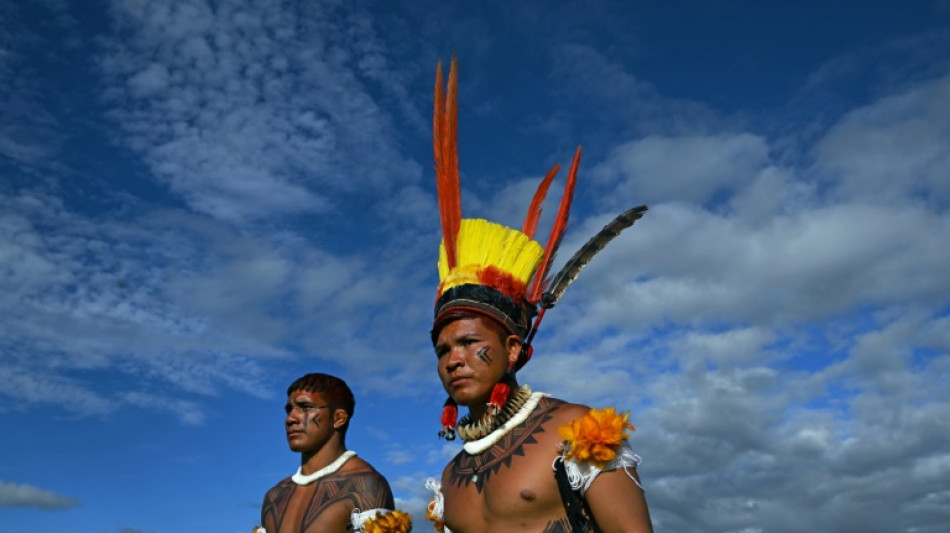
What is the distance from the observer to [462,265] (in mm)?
5371

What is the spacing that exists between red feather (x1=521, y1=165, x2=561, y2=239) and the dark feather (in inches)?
15.2

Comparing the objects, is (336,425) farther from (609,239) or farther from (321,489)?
(609,239)

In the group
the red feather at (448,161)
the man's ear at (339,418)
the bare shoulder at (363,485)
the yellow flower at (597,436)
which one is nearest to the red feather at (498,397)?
the yellow flower at (597,436)

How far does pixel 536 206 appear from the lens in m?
5.79

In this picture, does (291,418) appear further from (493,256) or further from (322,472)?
(493,256)

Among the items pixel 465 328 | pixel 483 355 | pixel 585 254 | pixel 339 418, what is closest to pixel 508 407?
pixel 483 355

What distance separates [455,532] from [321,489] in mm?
2896

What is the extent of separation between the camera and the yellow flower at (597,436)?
4.33m

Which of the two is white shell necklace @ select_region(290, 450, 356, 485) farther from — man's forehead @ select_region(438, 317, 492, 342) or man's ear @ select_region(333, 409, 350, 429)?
man's forehead @ select_region(438, 317, 492, 342)

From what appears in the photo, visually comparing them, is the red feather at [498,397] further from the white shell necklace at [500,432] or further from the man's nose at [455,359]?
the man's nose at [455,359]

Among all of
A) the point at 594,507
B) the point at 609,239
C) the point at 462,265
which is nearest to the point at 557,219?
the point at 609,239

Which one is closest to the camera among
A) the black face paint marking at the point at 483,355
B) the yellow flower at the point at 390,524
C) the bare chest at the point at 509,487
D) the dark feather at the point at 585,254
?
the bare chest at the point at 509,487

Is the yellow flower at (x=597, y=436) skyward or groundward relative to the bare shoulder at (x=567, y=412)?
groundward

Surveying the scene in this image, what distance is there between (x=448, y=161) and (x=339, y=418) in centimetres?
336
